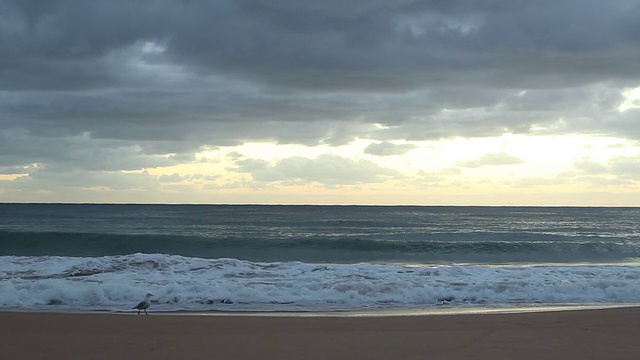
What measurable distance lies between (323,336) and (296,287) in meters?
6.54

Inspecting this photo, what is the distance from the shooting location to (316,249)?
3456 cm

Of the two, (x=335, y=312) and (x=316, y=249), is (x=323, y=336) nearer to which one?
(x=335, y=312)

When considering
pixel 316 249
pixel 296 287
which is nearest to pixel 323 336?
pixel 296 287

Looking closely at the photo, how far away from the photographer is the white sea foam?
14.9m

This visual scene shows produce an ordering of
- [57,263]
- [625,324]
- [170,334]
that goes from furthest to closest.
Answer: [57,263] → [625,324] → [170,334]

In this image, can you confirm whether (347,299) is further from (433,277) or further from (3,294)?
(3,294)

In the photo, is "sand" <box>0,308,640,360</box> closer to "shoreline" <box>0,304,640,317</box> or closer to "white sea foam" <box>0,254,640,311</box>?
"shoreline" <box>0,304,640,317</box>

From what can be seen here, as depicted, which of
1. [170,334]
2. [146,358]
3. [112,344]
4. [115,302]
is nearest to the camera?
[146,358]

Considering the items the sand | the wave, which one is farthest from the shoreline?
the wave

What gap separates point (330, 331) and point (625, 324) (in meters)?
5.30

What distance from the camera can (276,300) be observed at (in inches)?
606

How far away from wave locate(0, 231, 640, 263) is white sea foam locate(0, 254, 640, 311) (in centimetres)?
1013

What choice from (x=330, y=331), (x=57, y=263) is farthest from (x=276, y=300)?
(x=57, y=263)

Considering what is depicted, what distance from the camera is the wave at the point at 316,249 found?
1227 inches
